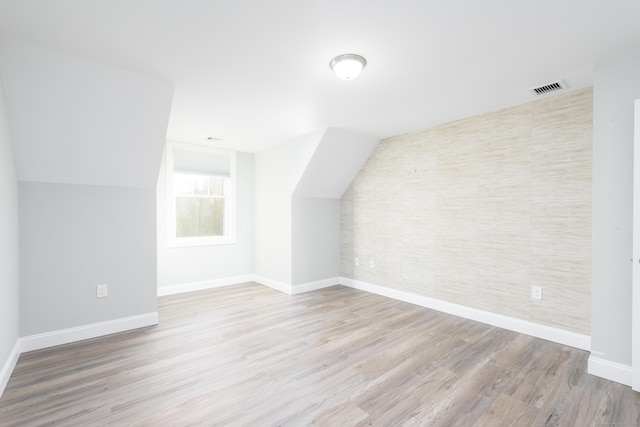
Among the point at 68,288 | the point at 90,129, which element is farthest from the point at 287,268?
the point at 90,129

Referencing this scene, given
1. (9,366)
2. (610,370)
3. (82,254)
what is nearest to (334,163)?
(82,254)

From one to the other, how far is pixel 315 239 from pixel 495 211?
2.64 metres

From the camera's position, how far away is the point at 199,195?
4.89 meters

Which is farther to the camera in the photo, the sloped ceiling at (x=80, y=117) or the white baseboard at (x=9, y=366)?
the sloped ceiling at (x=80, y=117)

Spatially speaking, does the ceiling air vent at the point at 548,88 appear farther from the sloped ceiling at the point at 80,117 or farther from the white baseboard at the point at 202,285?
the white baseboard at the point at 202,285

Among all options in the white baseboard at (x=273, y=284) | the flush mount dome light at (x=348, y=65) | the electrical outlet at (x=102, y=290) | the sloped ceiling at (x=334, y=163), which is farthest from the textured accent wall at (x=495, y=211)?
the electrical outlet at (x=102, y=290)

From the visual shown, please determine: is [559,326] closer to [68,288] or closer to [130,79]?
[130,79]

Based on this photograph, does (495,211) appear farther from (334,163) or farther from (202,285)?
(202,285)

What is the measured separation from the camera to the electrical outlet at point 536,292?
9.55 ft

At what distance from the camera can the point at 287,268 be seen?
463 cm

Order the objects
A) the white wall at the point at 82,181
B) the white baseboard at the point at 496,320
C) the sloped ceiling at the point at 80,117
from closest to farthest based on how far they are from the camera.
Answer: the sloped ceiling at the point at 80,117, the white wall at the point at 82,181, the white baseboard at the point at 496,320

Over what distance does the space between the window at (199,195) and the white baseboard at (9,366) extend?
218cm

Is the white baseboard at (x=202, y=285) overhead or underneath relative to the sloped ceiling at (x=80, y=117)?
underneath

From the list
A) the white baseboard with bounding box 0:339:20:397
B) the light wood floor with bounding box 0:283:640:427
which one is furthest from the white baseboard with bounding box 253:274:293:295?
the white baseboard with bounding box 0:339:20:397
